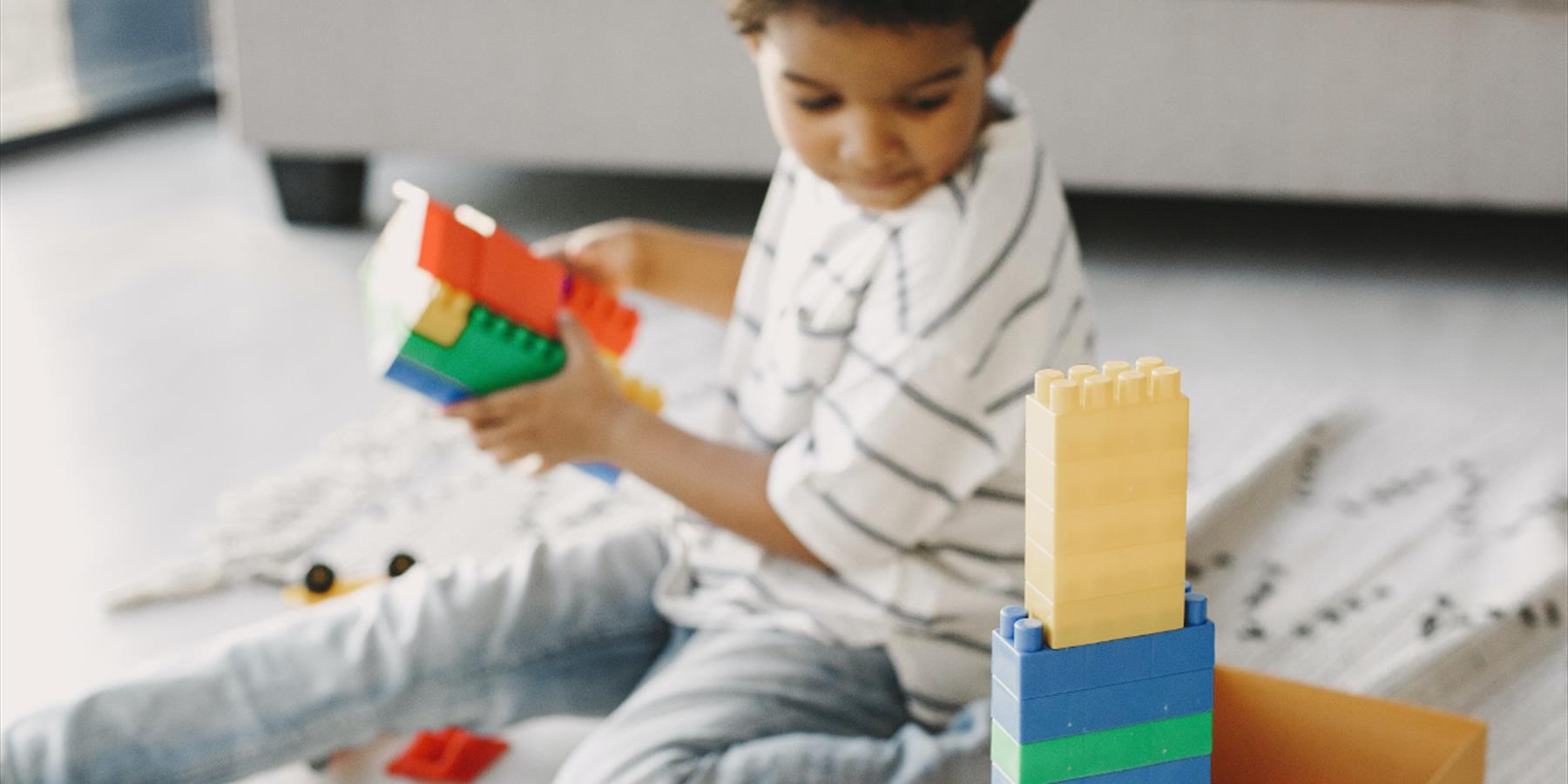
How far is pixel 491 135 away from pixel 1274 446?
3.19 feet

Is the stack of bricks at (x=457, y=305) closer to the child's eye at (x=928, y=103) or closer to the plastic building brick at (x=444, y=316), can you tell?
the plastic building brick at (x=444, y=316)

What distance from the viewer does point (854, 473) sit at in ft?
2.53

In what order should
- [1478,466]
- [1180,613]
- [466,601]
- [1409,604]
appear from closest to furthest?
[1180,613], [466,601], [1409,604], [1478,466]

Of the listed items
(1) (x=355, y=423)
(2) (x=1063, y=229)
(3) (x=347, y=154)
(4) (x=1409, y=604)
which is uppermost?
(3) (x=347, y=154)

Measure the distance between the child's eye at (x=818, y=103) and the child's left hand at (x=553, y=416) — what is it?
0.18 m

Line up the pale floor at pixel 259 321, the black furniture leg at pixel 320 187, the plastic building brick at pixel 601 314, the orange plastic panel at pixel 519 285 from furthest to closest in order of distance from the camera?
the black furniture leg at pixel 320 187 → the pale floor at pixel 259 321 → the plastic building brick at pixel 601 314 → the orange plastic panel at pixel 519 285

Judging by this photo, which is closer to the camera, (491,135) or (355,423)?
(355,423)

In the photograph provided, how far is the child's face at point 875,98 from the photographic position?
2.39 feet

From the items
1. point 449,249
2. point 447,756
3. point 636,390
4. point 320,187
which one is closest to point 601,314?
point 636,390

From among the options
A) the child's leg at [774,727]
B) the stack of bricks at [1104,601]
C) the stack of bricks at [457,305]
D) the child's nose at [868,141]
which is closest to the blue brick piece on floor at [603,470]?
the stack of bricks at [457,305]

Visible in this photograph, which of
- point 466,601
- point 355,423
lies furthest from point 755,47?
point 355,423

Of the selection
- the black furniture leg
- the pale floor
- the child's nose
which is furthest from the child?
the black furniture leg

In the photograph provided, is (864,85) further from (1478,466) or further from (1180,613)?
(1478,466)

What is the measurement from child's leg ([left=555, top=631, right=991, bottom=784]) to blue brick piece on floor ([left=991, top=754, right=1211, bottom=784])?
0.84ft
